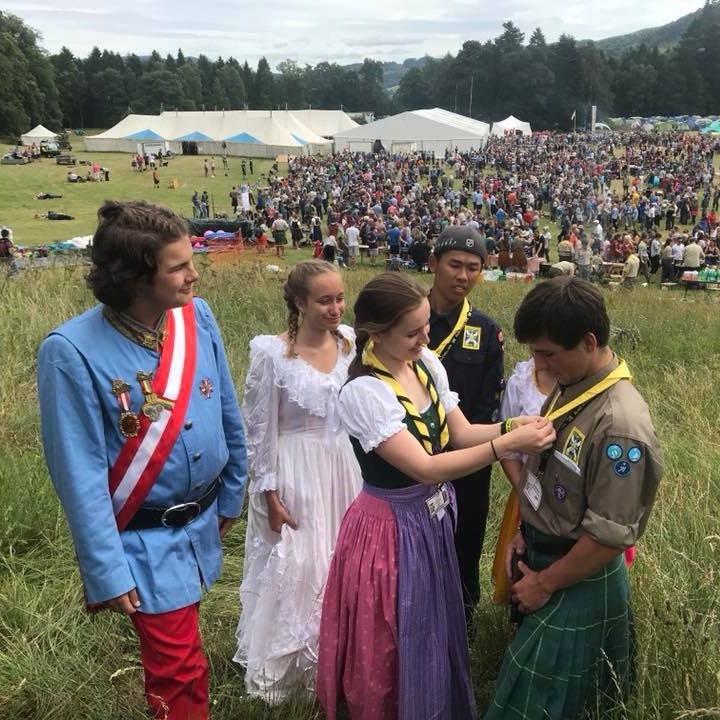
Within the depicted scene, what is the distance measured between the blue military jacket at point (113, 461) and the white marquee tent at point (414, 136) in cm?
4126

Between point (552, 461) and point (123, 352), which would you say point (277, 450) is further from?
point (552, 461)

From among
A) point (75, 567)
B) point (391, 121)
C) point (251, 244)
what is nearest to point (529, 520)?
point (75, 567)

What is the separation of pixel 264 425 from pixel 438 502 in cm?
82

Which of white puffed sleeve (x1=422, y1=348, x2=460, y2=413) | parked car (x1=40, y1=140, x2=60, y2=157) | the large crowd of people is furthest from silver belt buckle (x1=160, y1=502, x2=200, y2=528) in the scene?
parked car (x1=40, y1=140, x2=60, y2=157)

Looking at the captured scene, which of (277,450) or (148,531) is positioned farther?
(277,450)

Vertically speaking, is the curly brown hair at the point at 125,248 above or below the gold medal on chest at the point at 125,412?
above

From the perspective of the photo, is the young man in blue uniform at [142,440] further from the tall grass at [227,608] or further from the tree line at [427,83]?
the tree line at [427,83]

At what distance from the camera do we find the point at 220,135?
44188mm

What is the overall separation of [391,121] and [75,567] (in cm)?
4254

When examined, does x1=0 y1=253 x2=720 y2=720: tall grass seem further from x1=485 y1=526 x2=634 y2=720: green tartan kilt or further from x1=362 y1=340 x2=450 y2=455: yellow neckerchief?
x1=362 y1=340 x2=450 y2=455: yellow neckerchief

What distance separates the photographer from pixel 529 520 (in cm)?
192

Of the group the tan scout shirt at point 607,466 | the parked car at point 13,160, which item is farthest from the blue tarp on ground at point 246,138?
the tan scout shirt at point 607,466

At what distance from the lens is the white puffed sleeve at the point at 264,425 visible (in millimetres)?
2631

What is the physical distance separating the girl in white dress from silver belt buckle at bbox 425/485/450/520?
0.53 metres
